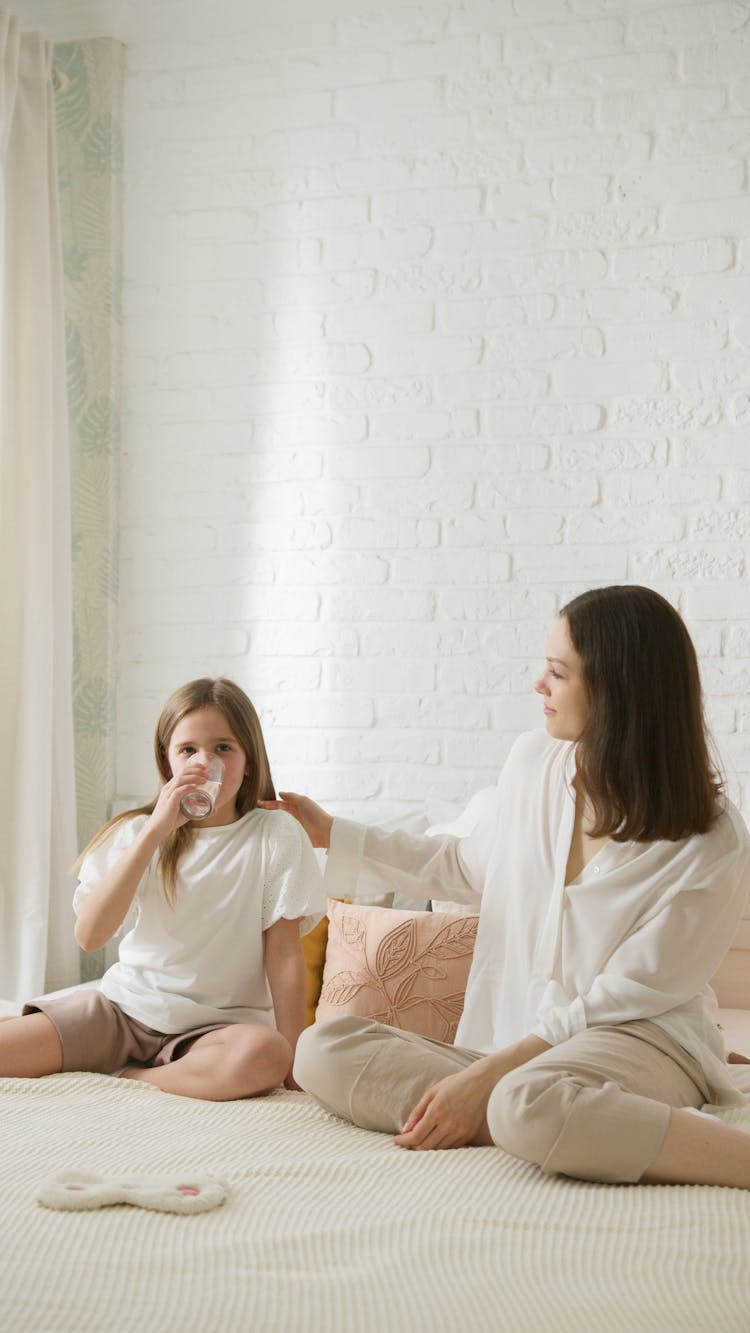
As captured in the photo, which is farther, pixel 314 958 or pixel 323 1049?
pixel 314 958

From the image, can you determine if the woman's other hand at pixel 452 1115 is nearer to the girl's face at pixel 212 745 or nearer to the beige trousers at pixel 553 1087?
the beige trousers at pixel 553 1087

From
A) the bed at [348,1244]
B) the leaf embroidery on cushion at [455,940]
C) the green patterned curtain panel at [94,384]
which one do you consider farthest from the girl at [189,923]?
the green patterned curtain panel at [94,384]

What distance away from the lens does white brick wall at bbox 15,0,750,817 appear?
2.58 m

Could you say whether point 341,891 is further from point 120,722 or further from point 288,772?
point 120,722

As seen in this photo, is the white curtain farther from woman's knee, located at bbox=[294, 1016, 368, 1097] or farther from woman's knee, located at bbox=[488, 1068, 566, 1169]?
woman's knee, located at bbox=[488, 1068, 566, 1169]

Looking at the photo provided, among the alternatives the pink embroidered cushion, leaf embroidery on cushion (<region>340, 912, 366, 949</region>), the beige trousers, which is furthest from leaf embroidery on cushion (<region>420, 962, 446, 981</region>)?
the beige trousers

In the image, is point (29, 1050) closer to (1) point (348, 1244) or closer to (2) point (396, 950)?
(2) point (396, 950)

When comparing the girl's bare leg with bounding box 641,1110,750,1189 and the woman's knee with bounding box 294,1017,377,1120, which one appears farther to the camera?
the woman's knee with bounding box 294,1017,377,1120

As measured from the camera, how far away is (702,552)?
255 centimetres

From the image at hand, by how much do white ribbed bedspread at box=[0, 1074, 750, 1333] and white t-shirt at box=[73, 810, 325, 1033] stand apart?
0.42 metres

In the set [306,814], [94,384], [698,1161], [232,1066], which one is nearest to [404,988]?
[306,814]

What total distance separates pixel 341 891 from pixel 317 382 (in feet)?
3.95

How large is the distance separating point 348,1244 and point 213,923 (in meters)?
0.88

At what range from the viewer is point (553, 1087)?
1432mm
